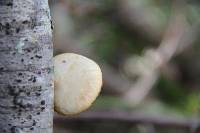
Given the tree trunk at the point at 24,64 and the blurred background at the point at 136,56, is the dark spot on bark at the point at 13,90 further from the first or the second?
the blurred background at the point at 136,56

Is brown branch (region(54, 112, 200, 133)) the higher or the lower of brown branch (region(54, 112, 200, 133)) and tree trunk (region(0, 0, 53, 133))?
the lower

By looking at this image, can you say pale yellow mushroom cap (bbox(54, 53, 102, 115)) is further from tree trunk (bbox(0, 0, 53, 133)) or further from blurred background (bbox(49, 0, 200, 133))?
blurred background (bbox(49, 0, 200, 133))

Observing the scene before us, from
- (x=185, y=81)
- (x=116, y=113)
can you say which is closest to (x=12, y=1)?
(x=116, y=113)

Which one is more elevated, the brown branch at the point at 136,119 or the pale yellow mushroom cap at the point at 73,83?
the pale yellow mushroom cap at the point at 73,83

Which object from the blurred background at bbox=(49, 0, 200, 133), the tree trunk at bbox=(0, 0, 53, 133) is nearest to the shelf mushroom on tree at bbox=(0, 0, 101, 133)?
the tree trunk at bbox=(0, 0, 53, 133)

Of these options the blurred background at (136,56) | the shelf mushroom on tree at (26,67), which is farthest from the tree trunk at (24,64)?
the blurred background at (136,56)
